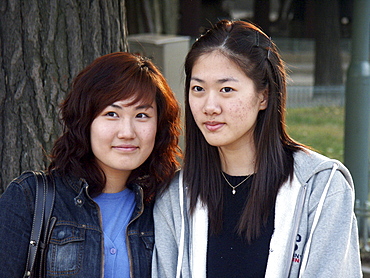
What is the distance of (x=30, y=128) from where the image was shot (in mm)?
3154

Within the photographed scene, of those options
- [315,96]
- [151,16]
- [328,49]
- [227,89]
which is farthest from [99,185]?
[328,49]

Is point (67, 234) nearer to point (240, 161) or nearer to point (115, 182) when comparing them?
point (115, 182)

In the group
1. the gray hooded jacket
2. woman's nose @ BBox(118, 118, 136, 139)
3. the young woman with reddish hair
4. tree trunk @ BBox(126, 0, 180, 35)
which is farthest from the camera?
tree trunk @ BBox(126, 0, 180, 35)

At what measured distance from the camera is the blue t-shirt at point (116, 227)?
2.46m

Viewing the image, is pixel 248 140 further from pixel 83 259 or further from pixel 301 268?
pixel 83 259

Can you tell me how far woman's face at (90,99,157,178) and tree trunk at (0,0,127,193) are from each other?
74 centimetres

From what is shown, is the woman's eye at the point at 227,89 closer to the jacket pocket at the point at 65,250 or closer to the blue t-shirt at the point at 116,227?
the blue t-shirt at the point at 116,227

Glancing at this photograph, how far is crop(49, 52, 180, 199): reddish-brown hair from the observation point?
249cm

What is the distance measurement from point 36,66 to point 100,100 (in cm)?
81

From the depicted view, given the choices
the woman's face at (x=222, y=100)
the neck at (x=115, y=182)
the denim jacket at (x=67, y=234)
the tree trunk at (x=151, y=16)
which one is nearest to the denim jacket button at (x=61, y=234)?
the denim jacket at (x=67, y=234)

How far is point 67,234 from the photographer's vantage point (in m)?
2.40

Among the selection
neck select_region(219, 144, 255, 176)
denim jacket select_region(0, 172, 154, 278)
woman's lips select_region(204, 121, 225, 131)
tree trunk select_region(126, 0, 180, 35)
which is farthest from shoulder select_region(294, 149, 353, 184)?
tree trunk select_region(126, 0, 180, 35)

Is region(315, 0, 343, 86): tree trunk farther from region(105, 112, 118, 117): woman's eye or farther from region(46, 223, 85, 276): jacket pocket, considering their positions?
region(46, 223, 85, 276): jacket pocket

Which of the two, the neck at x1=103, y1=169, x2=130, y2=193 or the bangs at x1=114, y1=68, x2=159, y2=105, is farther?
the neck at x1=103, y1=169, x2=130, y2=193
